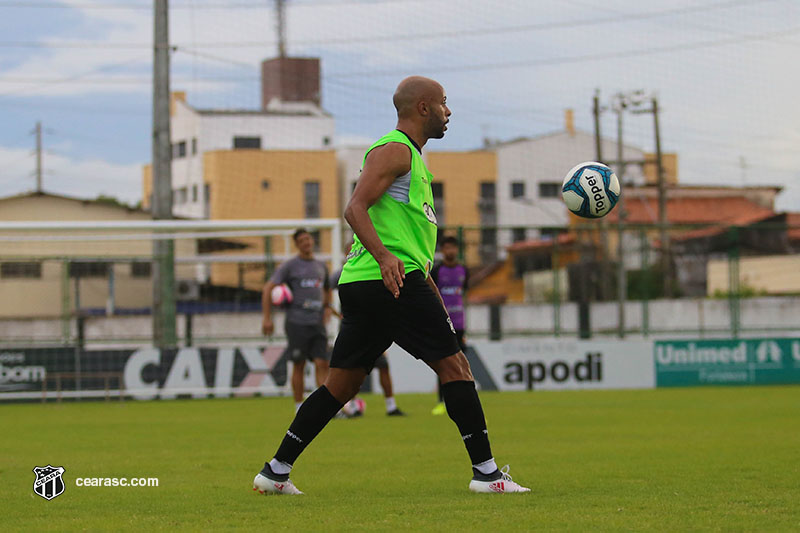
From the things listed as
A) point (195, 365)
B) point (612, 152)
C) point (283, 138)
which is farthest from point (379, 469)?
point (612, 152)

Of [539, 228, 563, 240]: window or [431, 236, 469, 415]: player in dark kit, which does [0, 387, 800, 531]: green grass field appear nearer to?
[431, 236, 469, 415]: player in dark kit

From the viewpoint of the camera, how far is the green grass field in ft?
16.5

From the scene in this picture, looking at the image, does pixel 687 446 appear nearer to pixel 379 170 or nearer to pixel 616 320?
pixel 379 170

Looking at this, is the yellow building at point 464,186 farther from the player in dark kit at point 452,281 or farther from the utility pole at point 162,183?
the player in dark kit at point 452,281

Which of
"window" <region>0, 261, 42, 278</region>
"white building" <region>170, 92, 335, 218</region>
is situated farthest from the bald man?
"white building" <region>170, 92, 335, 218</region>

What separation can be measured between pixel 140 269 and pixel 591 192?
57.6ft

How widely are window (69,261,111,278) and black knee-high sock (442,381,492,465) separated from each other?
16.0 m

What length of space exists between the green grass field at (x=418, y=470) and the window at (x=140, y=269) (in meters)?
7.29

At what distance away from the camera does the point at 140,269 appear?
2311 cm

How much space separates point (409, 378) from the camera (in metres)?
20.8

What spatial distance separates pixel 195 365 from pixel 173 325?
2.43 m

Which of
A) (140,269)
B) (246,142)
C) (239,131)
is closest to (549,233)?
(140,269)

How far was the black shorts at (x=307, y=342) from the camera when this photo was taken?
1316cm

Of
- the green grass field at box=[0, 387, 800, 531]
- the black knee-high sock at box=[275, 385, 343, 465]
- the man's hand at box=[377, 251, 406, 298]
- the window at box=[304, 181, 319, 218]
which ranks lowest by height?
the green grass field at box=[0, 387, 800, 531]
